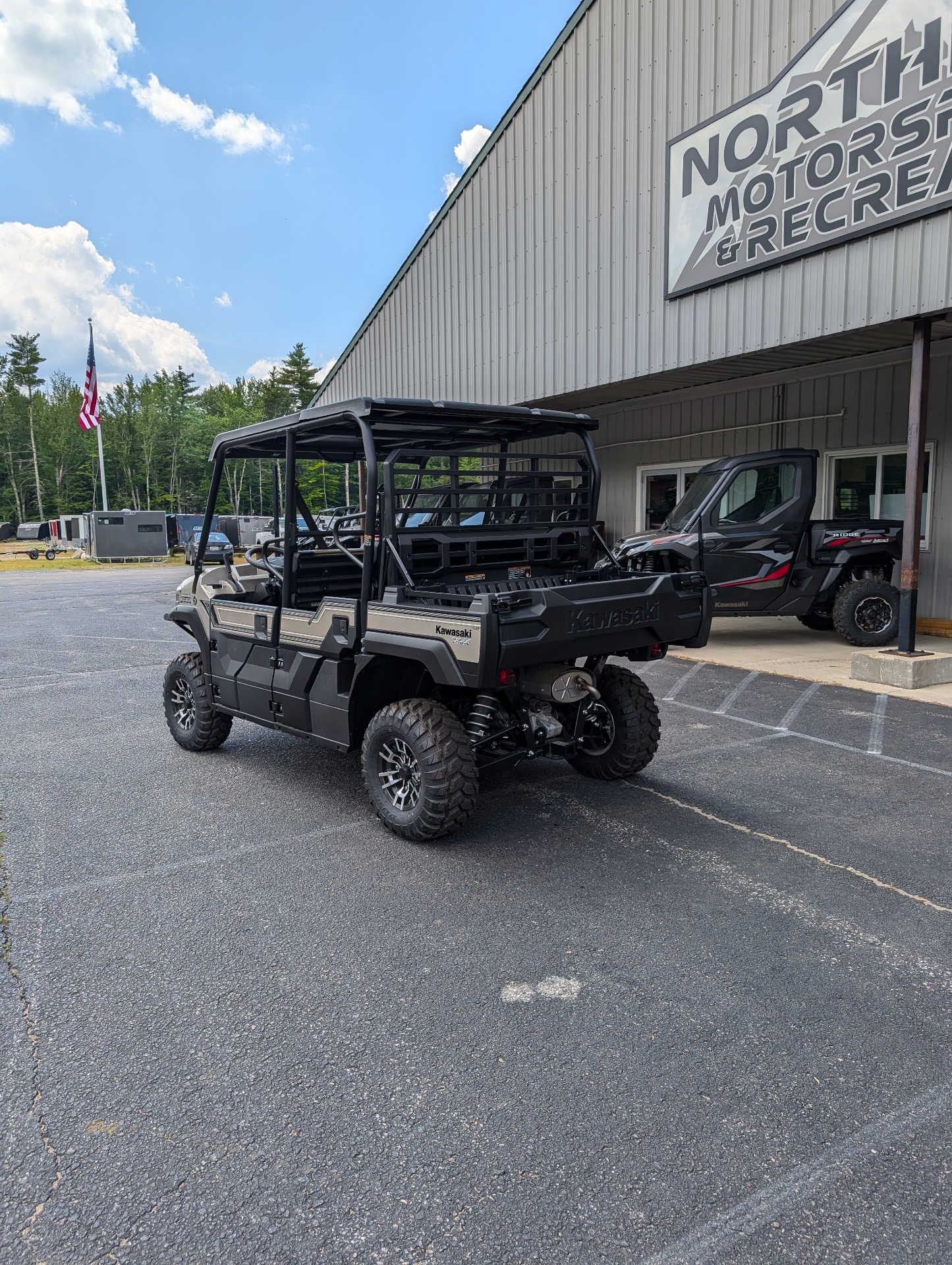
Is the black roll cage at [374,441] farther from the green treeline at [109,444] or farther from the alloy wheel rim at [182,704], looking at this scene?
the green treeline at [109,444]

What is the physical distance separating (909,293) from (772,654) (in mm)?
4172

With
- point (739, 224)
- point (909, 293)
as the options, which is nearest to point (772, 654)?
point (909, 293)

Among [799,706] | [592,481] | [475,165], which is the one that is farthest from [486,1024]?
[475,165]

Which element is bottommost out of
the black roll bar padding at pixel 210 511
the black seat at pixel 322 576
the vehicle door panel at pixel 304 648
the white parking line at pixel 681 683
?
the white parking line at pixel 681 683

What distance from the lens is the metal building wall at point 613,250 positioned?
854 cm

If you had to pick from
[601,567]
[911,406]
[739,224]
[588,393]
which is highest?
[739,224]

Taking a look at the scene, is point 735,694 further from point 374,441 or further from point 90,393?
point 90,393

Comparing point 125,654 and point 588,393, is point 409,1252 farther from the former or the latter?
point 588,393

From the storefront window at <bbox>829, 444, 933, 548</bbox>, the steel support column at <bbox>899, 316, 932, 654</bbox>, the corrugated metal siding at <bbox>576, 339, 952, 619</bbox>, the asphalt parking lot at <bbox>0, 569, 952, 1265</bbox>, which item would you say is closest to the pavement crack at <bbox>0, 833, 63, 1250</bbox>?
the asphalt parking lot at <bbox>0, 569, 952, 1265</bbox>

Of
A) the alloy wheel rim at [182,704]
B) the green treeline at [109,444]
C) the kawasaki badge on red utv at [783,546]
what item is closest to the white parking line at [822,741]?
the kawasaki badge on red utv at [783,546]

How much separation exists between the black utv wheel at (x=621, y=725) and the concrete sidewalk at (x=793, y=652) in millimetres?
3686

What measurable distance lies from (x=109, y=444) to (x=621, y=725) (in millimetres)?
73293

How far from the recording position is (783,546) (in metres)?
10.3

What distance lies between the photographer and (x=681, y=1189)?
2146mm
